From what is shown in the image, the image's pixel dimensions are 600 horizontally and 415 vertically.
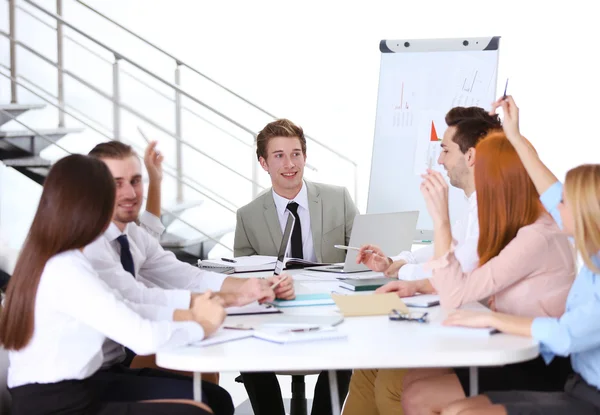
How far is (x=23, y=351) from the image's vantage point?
6.18 feet

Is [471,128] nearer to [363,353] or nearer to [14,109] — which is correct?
[363,353]

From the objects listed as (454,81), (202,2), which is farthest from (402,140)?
(202,2)

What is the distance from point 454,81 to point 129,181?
2.40m

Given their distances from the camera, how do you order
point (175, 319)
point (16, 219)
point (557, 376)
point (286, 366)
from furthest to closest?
point (16, 219)
point (557, 376)
point (175, 319)
point (286, 366)

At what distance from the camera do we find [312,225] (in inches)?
141

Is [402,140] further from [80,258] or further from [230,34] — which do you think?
[80,258]

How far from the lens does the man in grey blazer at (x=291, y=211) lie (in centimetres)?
354

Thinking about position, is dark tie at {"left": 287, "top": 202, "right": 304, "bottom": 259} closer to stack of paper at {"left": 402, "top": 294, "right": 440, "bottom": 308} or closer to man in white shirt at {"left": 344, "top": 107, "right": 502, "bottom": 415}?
man in white shirt at {"left": 344, "top": 107, "right": 502, "bottom": 415}

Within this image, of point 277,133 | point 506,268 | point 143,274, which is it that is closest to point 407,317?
point 506,268

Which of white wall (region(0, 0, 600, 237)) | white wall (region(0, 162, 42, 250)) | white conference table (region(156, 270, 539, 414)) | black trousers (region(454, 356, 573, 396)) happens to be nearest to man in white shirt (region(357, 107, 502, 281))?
black trousers (region(454, 356, 573, 396))

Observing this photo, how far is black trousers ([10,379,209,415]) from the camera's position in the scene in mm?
1852

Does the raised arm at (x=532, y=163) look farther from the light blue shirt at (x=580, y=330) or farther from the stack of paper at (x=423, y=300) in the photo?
the stack of paper at (x=423, y=300)

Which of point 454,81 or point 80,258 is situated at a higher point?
point 454,81

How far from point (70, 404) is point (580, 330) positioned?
3.85 ft
